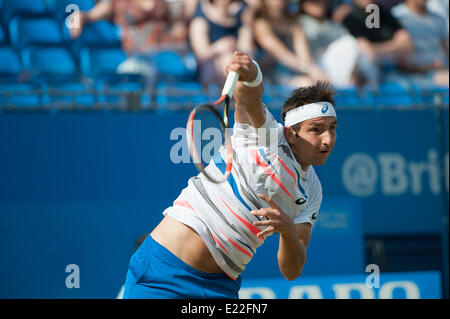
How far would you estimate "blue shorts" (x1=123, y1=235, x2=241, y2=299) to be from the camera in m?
3.07

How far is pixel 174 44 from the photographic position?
22.0ft

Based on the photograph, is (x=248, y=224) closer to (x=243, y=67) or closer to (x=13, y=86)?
(x=243, y=67)

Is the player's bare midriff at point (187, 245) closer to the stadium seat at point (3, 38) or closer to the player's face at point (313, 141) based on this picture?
the player's face at point (313, 141)

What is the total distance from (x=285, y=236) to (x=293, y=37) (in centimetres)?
426

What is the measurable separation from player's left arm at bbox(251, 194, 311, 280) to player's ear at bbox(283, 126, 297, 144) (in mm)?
332

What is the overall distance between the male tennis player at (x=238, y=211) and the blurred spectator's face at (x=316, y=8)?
3.96 m

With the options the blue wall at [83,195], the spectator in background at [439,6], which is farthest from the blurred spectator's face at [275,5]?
the blue wall at [83,195]

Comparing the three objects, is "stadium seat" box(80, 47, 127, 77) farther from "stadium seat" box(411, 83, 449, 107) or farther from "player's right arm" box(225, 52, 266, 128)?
"player's right arm" box(225, 52, 266, 128)

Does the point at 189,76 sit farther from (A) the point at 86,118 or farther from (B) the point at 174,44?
(A) the point at 86,118

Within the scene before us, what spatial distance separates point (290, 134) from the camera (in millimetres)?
3129

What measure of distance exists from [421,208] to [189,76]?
258 cm

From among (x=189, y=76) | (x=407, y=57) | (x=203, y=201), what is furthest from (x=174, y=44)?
(x=203, y=201)

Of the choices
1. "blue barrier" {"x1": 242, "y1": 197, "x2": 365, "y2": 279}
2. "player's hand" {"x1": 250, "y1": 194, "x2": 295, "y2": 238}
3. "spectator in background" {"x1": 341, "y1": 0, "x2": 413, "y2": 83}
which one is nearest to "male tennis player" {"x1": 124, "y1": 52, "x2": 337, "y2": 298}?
"player's hand" {"x1": 250, "y1": 194, "x2": 295, "y2": 238}

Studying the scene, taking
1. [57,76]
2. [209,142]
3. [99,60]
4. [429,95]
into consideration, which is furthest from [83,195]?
[429,95]
